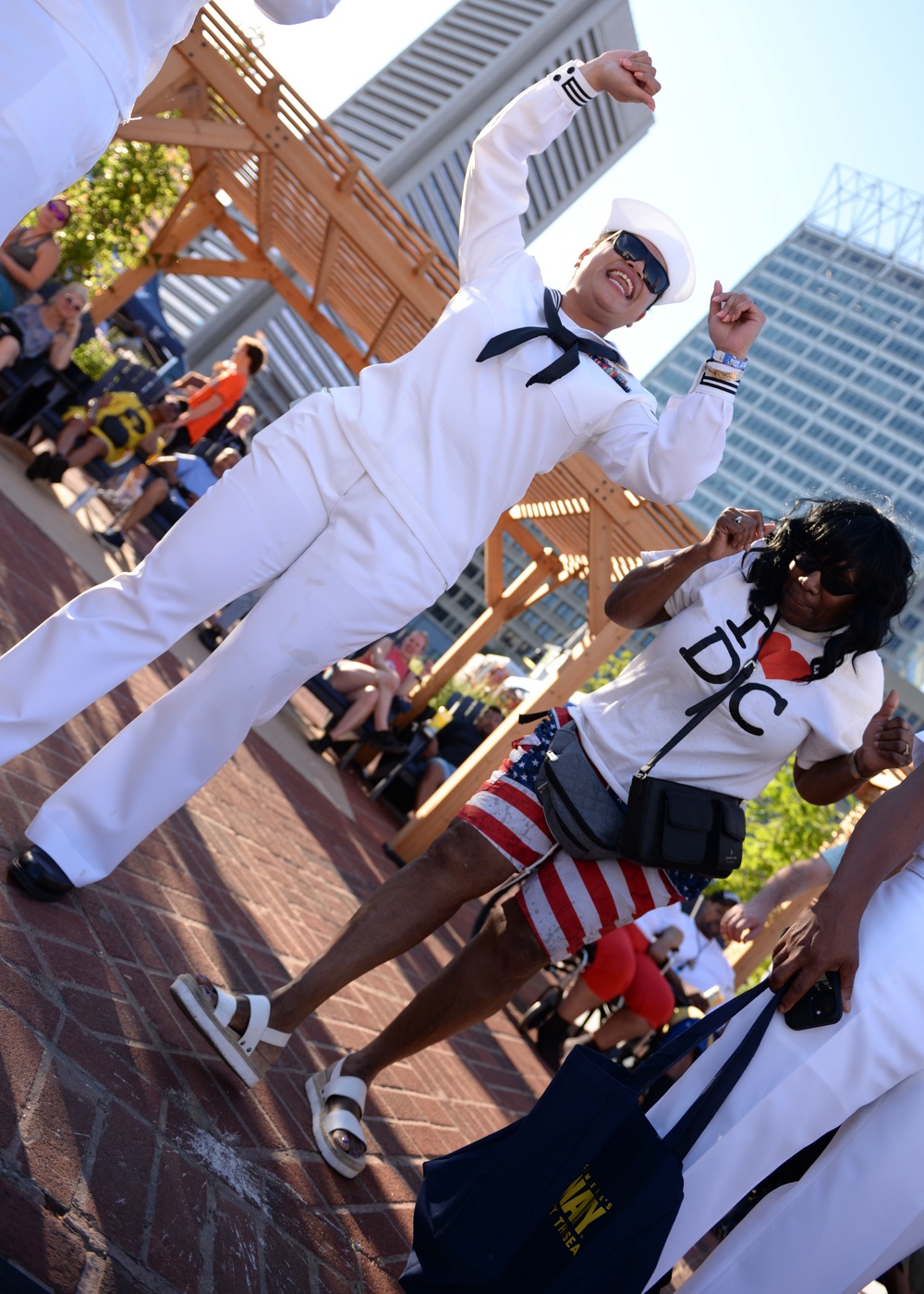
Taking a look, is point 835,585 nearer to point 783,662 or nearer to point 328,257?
point 783,662

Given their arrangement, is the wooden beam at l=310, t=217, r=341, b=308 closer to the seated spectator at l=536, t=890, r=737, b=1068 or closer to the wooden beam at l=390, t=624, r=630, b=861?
the wooden beam at l=390, t=624, r=630, b=861

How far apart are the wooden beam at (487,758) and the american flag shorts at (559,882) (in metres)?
4.53

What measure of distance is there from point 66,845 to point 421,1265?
3.60ft

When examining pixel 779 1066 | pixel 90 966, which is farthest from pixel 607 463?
pixel 90 966

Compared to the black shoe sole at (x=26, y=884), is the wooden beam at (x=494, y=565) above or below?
above

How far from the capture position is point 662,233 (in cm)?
267

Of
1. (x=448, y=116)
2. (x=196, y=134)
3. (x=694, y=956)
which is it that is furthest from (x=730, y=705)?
(x=448, y=116)

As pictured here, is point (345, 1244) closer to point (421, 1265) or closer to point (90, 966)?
point (421, 1265)

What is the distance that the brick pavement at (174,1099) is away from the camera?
60.7 inches

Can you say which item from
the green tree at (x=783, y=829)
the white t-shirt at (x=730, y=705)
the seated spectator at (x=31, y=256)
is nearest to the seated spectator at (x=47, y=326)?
the seated spectator at (x=31, y=256)

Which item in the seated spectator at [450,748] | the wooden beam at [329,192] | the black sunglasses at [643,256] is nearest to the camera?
the black sunglasses at [643,256]

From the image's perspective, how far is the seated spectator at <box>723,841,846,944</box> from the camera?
2.80 m

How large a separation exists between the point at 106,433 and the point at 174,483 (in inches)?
29.7

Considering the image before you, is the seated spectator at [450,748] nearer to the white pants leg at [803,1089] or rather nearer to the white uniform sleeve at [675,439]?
the white uniform sleeve at [675,439]
